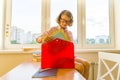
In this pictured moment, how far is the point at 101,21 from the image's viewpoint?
8.73 feet

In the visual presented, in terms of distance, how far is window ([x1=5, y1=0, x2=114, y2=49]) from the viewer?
2.53m

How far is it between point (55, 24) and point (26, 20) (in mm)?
456

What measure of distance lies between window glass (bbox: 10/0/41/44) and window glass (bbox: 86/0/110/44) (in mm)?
799

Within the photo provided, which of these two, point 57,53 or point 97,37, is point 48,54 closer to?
point 57,53

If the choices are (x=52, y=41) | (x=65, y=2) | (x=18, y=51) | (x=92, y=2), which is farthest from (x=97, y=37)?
(x=52, y=41)

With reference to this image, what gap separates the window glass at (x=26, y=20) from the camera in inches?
99.7

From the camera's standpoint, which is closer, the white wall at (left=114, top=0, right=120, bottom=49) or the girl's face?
the girl's face

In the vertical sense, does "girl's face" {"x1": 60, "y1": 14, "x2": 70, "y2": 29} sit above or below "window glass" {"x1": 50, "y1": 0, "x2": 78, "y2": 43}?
below

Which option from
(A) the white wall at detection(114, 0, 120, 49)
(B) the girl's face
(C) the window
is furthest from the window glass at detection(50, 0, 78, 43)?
(B) the girl's face

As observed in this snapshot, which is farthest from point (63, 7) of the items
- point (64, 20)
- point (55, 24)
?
point (64, 20)

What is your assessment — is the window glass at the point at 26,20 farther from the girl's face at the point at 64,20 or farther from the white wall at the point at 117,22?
the white wall at the point at 117,22

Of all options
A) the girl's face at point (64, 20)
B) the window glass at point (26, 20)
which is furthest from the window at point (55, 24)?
the girl's face at point (64, 20)

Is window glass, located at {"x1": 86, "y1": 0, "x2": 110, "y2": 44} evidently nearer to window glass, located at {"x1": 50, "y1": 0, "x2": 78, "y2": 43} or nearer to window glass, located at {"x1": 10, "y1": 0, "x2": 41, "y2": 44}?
window glass, located at {"x1": 50, "y1": 0, "x2": 78, "y2": 43}

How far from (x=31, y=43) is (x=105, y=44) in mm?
1175
